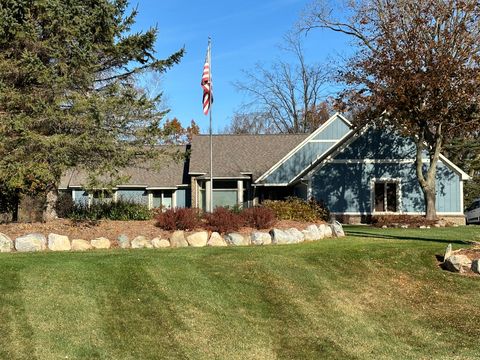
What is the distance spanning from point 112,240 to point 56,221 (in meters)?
2.16

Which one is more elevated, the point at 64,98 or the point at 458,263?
the point at 64,98

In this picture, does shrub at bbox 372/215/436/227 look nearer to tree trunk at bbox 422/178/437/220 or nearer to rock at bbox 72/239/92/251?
tree trunk at bbox 422/178/437/220

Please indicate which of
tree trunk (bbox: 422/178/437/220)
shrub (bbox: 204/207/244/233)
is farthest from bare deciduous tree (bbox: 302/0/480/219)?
shrub (bbox: 204/207/244/233)

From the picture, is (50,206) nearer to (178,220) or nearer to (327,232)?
(178,220)

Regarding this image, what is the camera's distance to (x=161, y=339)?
637 centimetres

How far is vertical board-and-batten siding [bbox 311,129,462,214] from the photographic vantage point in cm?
2598

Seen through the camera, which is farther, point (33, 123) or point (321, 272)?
point (33, 123)

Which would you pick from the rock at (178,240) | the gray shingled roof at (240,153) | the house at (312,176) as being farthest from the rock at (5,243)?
the gray shingled roof at (240,153)

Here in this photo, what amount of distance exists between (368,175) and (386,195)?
138 centimetres

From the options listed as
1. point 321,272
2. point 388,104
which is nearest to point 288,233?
point 321,272

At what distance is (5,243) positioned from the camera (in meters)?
12.2

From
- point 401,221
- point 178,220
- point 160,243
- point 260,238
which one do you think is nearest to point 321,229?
point 260,238

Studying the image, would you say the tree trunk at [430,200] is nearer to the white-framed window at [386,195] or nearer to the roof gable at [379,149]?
the white-framed window at [386,195]

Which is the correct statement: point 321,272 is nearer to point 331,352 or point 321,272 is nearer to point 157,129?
point 331,352
